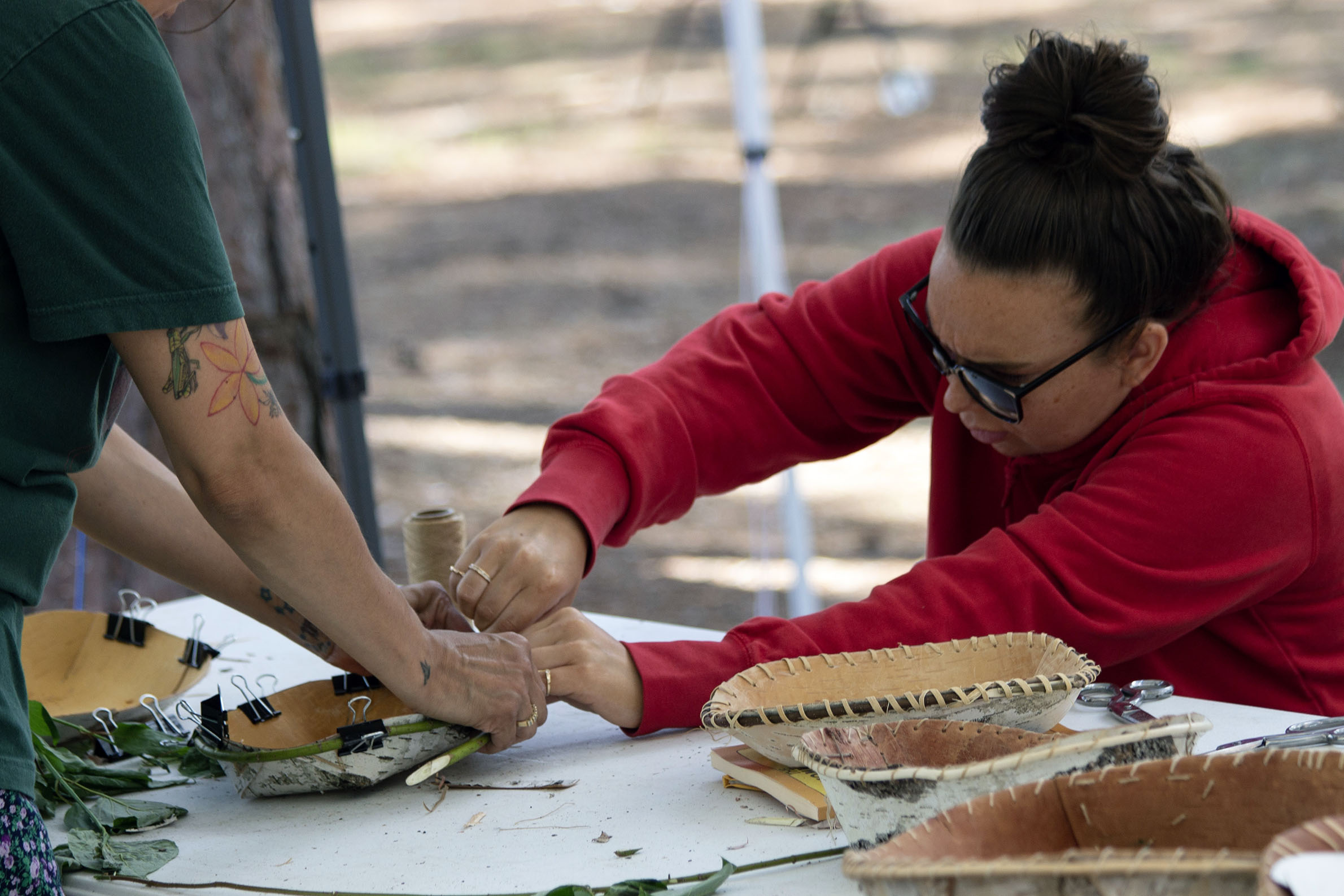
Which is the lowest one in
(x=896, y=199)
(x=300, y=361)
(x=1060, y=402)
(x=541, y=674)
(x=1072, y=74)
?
(x=541, y=674)

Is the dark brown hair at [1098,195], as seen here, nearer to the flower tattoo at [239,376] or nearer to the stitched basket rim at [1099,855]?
the stitched basket rim at [1099,855]

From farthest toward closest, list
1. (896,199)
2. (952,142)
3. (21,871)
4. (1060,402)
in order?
(952,142)
(896,199)
(1060,402)
(21,871)

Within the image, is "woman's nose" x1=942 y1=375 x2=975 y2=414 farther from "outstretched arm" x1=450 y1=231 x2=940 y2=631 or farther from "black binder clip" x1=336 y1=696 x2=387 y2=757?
"black binder clip" x1=336 y1=696 x2=387 y2=757

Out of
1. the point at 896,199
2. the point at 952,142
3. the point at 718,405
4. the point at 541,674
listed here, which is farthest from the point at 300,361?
the point at 952,142

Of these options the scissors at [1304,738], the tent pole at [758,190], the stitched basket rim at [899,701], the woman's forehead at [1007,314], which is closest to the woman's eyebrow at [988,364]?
the woman's forehead at [1007,314]

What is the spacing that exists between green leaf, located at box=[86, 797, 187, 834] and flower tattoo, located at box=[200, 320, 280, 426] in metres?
0.48

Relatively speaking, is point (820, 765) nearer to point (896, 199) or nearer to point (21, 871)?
point (21, 871)

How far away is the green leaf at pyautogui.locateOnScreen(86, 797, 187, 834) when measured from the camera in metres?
1.29

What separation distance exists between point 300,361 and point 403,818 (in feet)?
6.66

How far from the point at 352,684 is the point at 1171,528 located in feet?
3.21

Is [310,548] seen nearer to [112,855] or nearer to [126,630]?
[112,855]

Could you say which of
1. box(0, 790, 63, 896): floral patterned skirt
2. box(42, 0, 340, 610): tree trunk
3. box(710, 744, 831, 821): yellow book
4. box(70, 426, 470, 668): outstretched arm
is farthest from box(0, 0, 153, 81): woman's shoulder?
box(42, 0, 340, 610): tree trunk

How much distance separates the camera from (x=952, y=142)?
846 cm

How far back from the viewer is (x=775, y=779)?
125 cm
